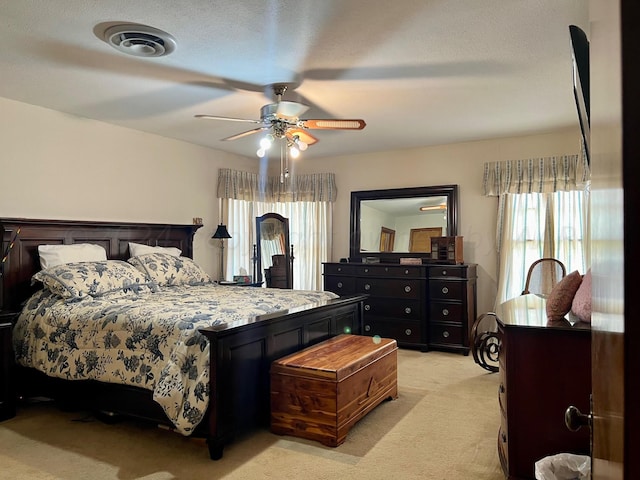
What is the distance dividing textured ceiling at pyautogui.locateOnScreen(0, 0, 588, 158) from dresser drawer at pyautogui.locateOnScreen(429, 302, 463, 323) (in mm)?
1960

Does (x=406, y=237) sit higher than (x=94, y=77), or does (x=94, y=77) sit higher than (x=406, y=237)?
(x=94, y=77)

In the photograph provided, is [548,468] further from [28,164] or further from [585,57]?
[28,164]

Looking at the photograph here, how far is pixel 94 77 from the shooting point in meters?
3.40

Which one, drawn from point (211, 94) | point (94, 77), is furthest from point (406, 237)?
point (94, 77)

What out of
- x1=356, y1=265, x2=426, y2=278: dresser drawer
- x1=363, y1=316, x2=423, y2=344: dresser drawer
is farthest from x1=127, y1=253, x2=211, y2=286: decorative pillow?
x1=363, y1=316, x2=423, y2=344: dresser drawer

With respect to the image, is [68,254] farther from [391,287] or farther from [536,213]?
[536,213]

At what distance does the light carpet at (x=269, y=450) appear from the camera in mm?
2480

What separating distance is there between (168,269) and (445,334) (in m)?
3.06

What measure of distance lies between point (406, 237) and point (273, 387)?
11.1 feet

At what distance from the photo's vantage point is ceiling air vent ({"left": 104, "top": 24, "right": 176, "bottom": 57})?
2.64m

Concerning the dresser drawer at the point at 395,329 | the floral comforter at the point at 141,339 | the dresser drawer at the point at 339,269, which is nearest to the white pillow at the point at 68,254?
the floral comforter at the point at 141,339

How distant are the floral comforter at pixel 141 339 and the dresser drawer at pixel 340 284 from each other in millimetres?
1927

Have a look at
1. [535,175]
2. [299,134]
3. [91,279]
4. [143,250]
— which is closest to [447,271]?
[535,175]

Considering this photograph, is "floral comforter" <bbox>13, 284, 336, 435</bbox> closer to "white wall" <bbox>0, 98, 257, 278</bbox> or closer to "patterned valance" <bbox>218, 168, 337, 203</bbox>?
"white wall" <bbox>0, 98, 257, 278</bbox>
